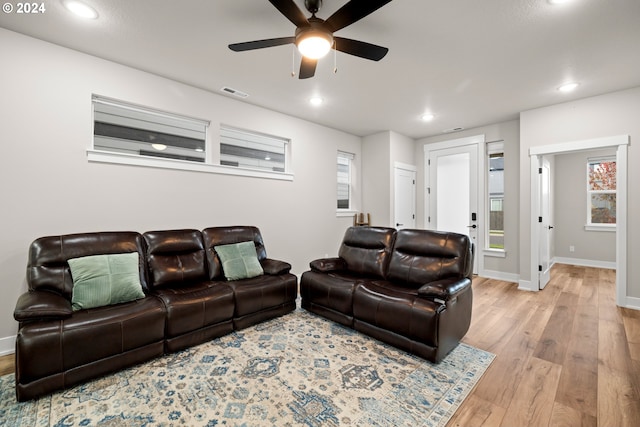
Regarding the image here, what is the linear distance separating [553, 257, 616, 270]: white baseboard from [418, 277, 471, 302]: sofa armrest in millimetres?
5434

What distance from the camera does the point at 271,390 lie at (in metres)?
1.91

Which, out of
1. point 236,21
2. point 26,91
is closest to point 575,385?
point 236,21

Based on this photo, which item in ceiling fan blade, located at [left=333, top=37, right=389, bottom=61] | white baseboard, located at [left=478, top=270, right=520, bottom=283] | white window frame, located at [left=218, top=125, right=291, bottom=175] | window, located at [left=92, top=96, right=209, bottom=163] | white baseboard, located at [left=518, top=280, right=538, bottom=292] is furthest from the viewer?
white baseboard, located at [left=478, top=270, right=520, bottom=283]

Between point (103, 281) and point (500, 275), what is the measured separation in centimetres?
562

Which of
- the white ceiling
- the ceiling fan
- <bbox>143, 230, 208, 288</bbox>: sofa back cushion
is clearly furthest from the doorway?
<bbox>143, 230, 208, 288</bbox>: sofa back cushion

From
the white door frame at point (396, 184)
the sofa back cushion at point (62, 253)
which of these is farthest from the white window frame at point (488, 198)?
the sofa back cushion at point (62, 253)

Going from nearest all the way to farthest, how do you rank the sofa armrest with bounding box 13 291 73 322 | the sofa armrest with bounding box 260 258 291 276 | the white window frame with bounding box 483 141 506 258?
the sofa armrest with bounding box 13 291 73 322
the sofa armrest with bounding box 260 258 291 276
the white window frame with bounding box 483 141 506 258

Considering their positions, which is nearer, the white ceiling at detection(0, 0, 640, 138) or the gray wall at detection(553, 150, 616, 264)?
the white ceiling at detection(0, 0, 640, 138)

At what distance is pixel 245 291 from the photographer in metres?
2.76

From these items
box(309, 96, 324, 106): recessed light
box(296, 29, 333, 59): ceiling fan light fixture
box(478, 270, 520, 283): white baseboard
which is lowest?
box(478, 270, 520, 283): white baseboard

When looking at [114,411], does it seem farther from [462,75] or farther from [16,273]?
[462,75]

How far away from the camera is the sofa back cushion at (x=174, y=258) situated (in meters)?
2.74

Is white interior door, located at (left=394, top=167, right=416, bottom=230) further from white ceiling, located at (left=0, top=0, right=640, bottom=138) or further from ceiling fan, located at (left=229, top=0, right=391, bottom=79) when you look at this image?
ceiling fan, located at (left=229, top=0, right=391, bottom=79)

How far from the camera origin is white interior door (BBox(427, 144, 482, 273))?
16.8 feet
